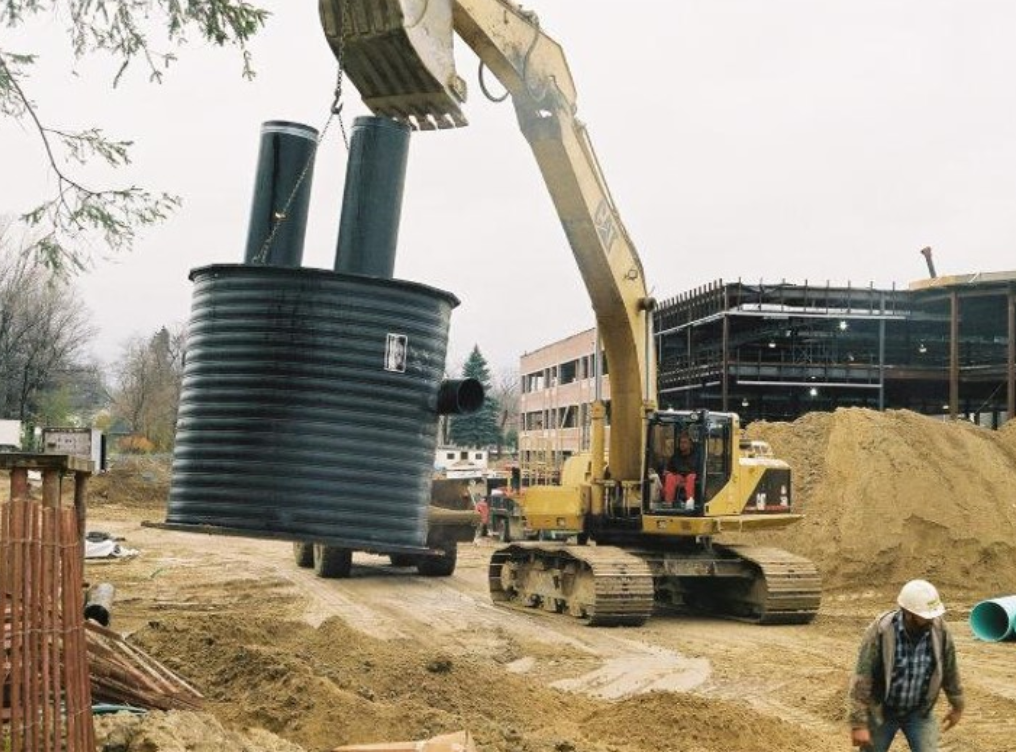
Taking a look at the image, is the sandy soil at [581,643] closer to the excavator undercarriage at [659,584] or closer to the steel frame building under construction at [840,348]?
the excavator undercarriage at [659,584]

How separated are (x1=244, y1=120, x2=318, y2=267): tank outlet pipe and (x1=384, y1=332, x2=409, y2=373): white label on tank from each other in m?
1.15

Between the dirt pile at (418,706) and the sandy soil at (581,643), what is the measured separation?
0.02 m

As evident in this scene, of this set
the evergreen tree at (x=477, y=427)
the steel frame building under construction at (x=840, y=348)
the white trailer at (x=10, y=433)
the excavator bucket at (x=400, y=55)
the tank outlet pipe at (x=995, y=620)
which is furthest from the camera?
the evergreen tree at (x=477, y=427)

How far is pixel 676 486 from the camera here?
15.8 meters

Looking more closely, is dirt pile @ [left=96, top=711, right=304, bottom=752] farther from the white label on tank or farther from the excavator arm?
A: the excavator arm

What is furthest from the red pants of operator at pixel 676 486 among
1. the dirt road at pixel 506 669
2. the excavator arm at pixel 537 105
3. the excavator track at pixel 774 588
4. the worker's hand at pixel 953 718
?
the worker's hand at pixel 953 718

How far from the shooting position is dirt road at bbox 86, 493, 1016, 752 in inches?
323

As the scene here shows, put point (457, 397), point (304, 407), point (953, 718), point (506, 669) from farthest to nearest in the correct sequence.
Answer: point (506, 669)
point (457, 397)
point (304, 407)
point (953, 718)

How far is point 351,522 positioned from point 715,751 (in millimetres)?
3367

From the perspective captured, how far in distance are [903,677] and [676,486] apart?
9.48 meters

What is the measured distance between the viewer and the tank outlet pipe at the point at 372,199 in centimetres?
768

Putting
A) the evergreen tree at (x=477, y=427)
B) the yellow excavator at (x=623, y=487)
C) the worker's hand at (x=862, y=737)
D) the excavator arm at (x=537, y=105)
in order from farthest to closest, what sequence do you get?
1. the evergreen tree at (x=477, y=427)
2. the yellow excavator at (x=623, y=487)
3. the excavator arm at (x=537, y=105)
4. the worker's hand at (x=862, y=737)

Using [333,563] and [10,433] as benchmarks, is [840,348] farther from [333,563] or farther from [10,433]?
[10,433]

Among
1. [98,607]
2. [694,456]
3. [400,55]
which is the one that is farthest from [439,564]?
[400,55]
